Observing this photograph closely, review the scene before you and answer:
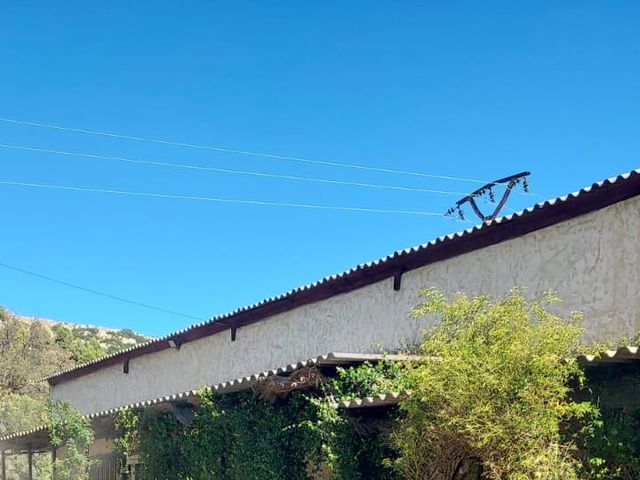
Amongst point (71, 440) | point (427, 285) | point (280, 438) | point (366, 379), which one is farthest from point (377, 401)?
point (71, 440)

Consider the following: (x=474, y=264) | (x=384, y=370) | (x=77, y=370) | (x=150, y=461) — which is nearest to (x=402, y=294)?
(x=474, y=264)

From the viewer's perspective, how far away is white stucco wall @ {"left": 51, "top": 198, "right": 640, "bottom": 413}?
8.77 meters

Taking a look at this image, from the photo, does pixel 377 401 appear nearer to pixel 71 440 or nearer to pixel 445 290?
pixel 445 290

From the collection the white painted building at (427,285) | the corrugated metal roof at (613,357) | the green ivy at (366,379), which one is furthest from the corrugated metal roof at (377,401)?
the white painted building at (427,285)

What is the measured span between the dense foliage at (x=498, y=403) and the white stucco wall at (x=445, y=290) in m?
1.99

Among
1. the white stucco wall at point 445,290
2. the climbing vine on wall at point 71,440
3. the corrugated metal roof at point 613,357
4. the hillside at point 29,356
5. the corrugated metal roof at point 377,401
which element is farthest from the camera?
the hillside at point 29,356

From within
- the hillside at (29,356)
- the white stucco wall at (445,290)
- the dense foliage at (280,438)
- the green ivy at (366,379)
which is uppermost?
the hillside at (29,356)

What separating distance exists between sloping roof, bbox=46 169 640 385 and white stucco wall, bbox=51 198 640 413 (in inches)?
4.4

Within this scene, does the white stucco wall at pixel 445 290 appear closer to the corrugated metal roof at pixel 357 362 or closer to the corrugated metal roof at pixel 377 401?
the corrugated metal roof at pixel 357 362

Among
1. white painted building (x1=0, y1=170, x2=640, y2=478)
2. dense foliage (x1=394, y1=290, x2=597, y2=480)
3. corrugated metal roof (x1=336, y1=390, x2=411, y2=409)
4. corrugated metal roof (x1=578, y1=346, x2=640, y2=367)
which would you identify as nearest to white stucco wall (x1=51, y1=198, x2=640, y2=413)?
white painted building (x1=0, y1=170, x2=640, y2=478)

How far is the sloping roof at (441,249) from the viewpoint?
900cm

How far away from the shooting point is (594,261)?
907cm

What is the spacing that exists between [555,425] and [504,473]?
0.62 m

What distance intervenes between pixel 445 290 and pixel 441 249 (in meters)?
0.64
